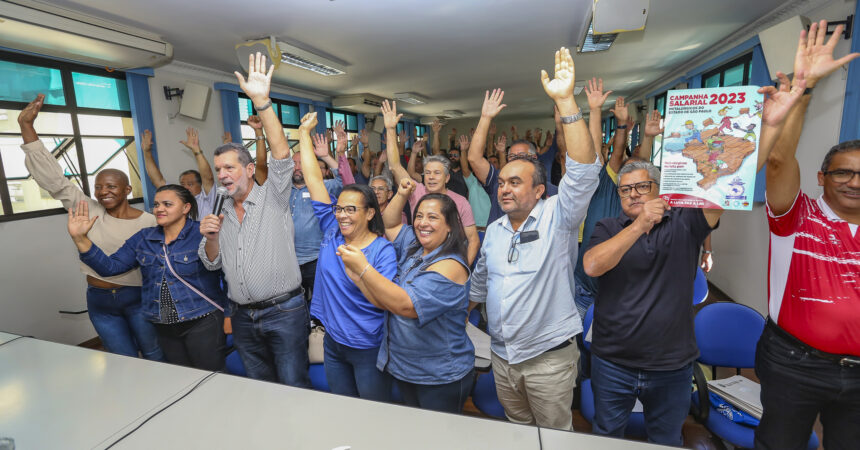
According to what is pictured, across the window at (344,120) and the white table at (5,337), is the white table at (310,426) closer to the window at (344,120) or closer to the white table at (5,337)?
the white table at (5,337)

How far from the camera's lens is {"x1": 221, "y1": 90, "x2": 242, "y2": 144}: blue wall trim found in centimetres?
578

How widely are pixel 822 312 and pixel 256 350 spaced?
2.39 meters

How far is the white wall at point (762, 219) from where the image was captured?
2.92m

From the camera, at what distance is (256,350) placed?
2.00 meters


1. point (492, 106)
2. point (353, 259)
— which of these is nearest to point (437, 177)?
point (492, 106)

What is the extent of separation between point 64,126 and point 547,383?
5.11 m

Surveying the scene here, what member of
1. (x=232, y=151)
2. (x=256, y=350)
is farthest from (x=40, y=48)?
(x=256, y=350)

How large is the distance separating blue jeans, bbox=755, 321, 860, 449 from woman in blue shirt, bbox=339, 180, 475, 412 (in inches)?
44.1

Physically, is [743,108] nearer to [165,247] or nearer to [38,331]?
[165,247]

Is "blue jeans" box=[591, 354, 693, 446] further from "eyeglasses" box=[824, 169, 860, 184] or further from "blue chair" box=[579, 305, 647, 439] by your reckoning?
"eyeglasses" box=[824, 169, 860, 184]

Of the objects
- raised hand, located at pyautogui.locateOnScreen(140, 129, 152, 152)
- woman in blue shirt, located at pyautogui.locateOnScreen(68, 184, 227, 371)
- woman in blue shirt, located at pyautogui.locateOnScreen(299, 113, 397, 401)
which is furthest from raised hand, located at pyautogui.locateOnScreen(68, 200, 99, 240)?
raised hand, located at pyautogui.locateOnScreen(140, 129, 152, 152)

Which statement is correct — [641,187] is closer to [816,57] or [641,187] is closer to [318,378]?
[816,57]

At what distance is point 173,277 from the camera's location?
79.7 inches

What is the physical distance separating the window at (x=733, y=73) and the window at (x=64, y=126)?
22.8 feet
